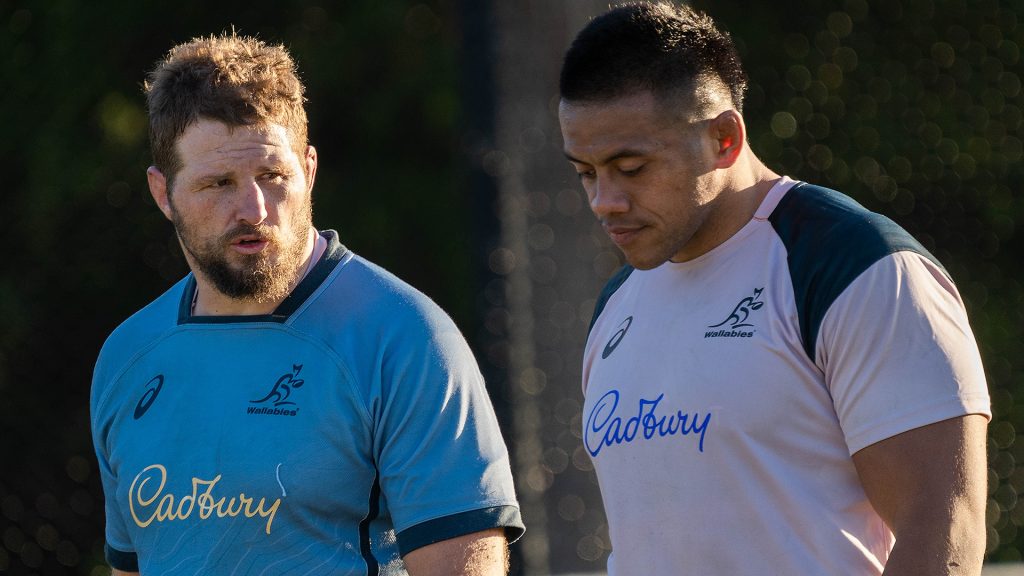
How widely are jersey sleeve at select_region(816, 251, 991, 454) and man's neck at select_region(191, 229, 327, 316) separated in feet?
3.59

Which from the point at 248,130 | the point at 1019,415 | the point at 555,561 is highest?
the point at 248,130

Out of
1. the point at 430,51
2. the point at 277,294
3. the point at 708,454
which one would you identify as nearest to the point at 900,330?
the point at 708,454

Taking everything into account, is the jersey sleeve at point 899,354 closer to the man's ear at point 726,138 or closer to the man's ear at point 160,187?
the man's ear at point 726,138

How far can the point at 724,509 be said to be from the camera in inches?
84.7

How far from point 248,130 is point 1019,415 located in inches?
260

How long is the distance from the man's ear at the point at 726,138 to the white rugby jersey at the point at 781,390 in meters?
0.09

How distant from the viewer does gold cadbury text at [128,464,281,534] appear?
2.41 meters

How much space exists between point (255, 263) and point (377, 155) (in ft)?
18.3

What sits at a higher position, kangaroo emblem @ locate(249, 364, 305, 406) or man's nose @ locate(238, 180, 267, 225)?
man's nose @ locate(238, 180, 267, 225)

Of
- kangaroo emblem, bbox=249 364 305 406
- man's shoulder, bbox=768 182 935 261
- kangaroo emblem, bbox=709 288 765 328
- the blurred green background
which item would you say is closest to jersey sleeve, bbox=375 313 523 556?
kangaroo emblem, bbox=249 364 305 406

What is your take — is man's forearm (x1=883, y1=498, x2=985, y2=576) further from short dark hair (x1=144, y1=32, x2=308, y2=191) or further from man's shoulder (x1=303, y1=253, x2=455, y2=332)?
short dark hair (x1=144, y1=32, x2=308, y2=191)

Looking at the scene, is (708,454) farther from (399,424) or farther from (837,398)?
(399,424)

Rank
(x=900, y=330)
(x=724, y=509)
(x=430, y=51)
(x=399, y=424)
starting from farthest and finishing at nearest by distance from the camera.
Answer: (x=430, y=51)
(x=399, y=424)
(x=724, y=509)
(x=900, y=330)

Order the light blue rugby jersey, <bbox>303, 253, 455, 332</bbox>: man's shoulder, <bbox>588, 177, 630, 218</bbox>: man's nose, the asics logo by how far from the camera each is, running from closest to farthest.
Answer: <bbox>588, 177, 630, 218</bbox>: man's nose → the light blue rugby jersey → <bbox>303, 253, 455, 332</bbox>: man's shoulder → the asics logo
